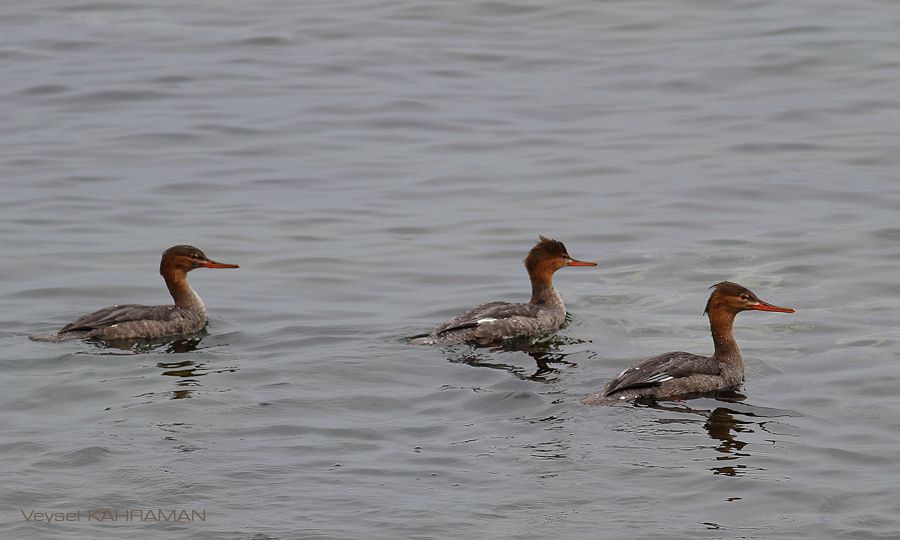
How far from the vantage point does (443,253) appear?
17234mm

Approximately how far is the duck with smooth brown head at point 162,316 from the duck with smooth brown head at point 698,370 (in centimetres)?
450

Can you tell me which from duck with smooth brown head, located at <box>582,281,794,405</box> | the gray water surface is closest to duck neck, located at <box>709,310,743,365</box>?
duck with smooth brown head, located at <box>582,281,794,405</box>

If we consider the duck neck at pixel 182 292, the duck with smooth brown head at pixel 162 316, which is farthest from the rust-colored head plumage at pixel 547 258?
the duck neck at pixel 182 292

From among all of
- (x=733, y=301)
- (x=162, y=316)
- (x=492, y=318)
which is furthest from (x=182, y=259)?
(x=733, y=301)

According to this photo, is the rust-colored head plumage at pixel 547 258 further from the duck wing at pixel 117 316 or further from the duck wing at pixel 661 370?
the duck wing at pixel 117 316

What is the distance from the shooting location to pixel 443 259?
55.8 ft

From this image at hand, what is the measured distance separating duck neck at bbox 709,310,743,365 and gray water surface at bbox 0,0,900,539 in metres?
0.30

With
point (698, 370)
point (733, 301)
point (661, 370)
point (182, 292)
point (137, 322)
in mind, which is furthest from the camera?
point (182, 292)

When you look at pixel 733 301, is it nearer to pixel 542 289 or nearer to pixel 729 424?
pixel 729 424

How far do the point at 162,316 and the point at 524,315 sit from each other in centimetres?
339

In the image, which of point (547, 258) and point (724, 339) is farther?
point (547, 258)

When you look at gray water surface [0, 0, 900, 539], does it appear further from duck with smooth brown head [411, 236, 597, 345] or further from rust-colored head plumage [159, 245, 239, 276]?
rust-colored head plumage [159, 245, 239, 276]

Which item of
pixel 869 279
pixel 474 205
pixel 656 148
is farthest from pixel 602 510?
pixel 656 148

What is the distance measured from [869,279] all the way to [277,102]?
11643 mm
